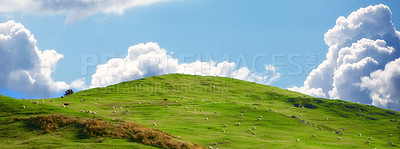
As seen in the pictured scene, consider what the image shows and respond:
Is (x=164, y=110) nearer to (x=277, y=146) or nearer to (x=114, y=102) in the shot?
(x=114, y=102)

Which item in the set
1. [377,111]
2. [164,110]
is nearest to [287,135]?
[164,110]

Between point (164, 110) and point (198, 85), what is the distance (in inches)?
2000

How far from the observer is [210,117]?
59031 millimetres

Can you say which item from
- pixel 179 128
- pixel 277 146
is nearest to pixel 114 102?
pixel 179 128

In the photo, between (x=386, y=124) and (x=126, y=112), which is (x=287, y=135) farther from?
(x=386, y=124)

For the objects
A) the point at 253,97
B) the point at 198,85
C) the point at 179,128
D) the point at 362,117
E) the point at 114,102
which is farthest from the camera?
the point at 198,85

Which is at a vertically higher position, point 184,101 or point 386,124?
point 184,101

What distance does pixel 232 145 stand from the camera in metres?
37.8

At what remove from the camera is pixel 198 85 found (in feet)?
372

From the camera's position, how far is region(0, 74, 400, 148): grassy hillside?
32.3 metres

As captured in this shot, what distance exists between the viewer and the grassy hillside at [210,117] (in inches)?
1271

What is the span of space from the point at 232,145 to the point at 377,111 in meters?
74.6

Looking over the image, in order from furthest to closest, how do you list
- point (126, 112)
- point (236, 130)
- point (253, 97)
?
1. point (253, 97)
2. point (126, 112)
3. point (236, 130)

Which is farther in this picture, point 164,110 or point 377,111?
point 377,111
